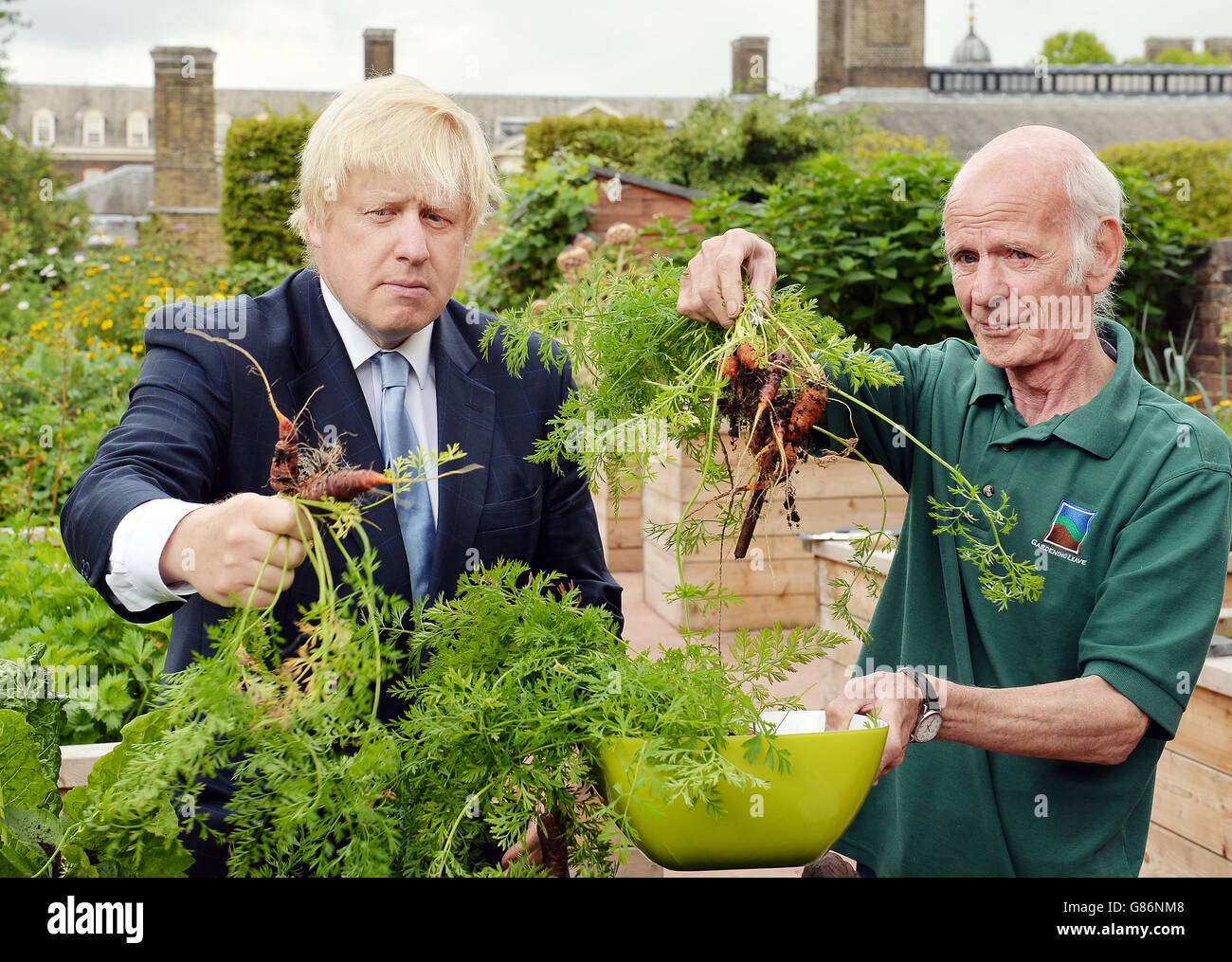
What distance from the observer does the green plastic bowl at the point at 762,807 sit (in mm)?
1133

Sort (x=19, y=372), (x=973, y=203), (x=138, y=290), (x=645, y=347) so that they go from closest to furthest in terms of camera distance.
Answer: (x=645, y=347) < (x=973, y=203) < (x=19, y=372) < (x=138, y=290)

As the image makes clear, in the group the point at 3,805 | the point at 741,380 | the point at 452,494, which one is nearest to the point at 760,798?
the point at 741,380

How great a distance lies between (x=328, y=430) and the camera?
170cm

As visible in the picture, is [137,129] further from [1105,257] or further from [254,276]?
[1105,257]

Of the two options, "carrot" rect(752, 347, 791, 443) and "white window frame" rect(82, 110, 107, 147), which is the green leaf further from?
"white window frame" rect(82, 110, 107, 147)

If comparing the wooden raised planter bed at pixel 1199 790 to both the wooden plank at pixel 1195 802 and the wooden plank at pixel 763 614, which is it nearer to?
the wooden plank at pixel 1195 802

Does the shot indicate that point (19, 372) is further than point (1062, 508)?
Yes

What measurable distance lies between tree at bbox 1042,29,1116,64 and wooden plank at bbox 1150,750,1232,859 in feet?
209

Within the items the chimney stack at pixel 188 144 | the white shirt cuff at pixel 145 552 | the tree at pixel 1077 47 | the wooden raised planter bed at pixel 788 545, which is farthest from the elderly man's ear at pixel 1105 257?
the tree at pixel 1077 47

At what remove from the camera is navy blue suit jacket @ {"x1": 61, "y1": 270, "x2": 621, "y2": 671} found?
1620 mm

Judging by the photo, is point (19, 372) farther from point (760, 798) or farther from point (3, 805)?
point (760, 798)

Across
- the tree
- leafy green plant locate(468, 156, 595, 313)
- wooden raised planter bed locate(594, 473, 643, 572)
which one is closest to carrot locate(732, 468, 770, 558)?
wooden raised planter bed locate(594, 473, 643, 572)

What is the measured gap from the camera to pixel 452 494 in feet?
5.69
